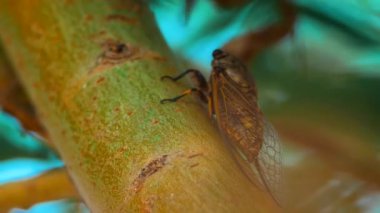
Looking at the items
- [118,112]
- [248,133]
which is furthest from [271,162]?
[118,112]

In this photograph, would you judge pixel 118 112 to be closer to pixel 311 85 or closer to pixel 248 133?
pixel 248 133

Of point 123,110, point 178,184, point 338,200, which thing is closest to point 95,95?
point 123,110

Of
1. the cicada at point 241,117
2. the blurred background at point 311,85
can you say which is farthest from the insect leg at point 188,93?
the blurred background at point 311,85

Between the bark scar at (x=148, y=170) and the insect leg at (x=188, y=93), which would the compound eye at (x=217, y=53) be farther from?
the bark scar at (x=148, y=170)

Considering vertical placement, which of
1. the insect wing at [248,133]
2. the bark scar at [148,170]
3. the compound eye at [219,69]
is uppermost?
the compound eye at [219,69]

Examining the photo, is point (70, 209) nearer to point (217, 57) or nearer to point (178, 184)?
point (217, 57)
